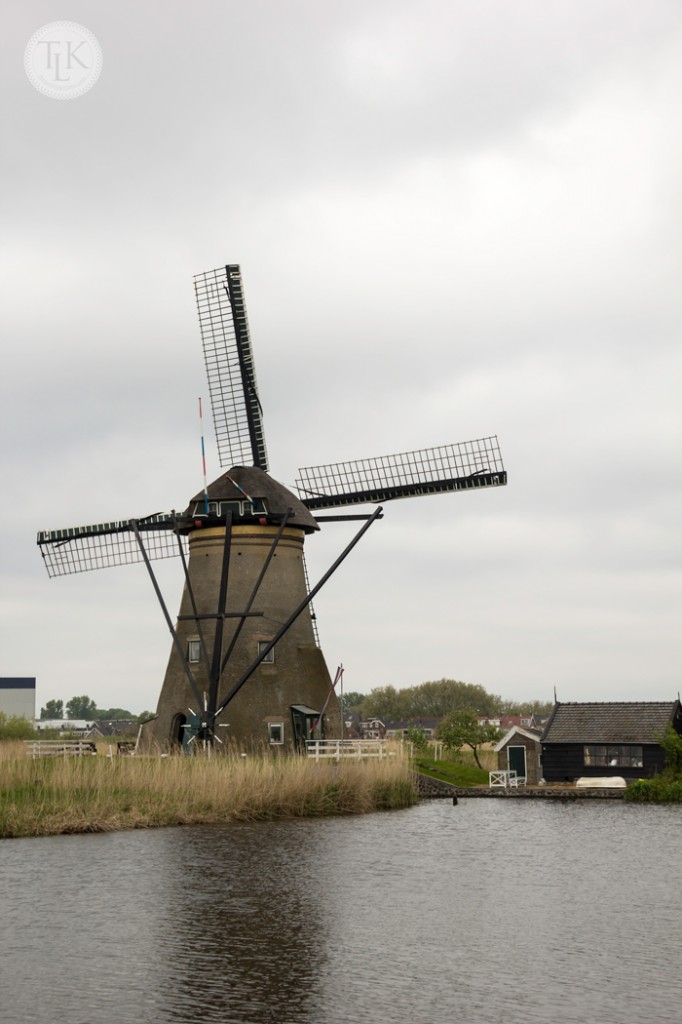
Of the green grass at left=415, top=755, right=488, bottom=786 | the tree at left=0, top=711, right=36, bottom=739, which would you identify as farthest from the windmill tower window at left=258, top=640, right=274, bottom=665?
the tree at left=0, top=711, right=36, bottom=739

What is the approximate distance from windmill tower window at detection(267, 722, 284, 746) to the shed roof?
34.0 feet

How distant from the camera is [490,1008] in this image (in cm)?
1270

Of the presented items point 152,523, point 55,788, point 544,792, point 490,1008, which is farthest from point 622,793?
point 490,1008

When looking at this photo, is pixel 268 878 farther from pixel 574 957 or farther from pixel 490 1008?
pixel 490 1008

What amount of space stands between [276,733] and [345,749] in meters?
2.89

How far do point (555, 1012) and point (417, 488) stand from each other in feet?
86.5

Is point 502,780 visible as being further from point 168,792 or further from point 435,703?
point 435,703

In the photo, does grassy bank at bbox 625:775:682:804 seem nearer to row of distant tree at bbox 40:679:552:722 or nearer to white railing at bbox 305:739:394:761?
white railing at bbox 305:739:394:761

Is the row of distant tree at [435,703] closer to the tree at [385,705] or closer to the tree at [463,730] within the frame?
the tree at [385,705]

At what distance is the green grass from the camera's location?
41938 millimetres

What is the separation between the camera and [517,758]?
44.8 meters

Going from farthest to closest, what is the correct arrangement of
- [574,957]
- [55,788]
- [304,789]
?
[304,789], [55,788], [574,957]

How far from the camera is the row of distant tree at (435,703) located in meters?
115

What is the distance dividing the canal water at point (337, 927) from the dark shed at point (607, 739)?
14.2 metres
